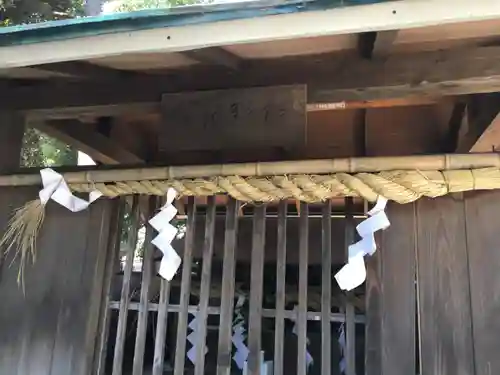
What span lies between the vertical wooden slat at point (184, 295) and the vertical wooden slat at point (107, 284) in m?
0.28

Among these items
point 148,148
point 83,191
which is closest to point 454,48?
point 83,191

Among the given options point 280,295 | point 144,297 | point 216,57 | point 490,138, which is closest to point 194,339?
point 144,297

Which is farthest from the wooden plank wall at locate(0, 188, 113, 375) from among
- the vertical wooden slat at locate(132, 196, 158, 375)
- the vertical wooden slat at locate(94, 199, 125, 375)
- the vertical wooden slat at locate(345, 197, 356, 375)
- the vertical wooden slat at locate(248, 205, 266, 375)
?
the vertical wooden slat at locate(345, 197, 356, 375)

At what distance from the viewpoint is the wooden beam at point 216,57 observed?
1501 mm

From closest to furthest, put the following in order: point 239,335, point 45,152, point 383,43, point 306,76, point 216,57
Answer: point 383,43 → point 216,57 → point 306,76 → point 239,335 → point 45,152

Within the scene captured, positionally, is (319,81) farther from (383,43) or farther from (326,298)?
(326,298)

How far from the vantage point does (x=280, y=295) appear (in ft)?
5.21

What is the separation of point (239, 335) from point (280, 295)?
41 centimetres

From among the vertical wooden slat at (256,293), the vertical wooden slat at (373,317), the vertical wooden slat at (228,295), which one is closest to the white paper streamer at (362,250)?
the vertical wooden slat at (373,317)

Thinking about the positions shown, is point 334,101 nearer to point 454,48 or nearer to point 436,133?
point 454,48

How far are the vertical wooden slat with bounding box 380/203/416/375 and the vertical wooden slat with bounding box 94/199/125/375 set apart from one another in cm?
92

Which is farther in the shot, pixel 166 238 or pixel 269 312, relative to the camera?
pixel 166 238

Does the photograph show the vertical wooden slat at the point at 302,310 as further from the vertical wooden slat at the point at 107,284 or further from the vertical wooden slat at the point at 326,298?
the vertical wooden slat at the point at 107,284

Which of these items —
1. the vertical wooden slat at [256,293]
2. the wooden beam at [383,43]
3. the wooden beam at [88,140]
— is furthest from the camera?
the wooden beam at [88,140]
